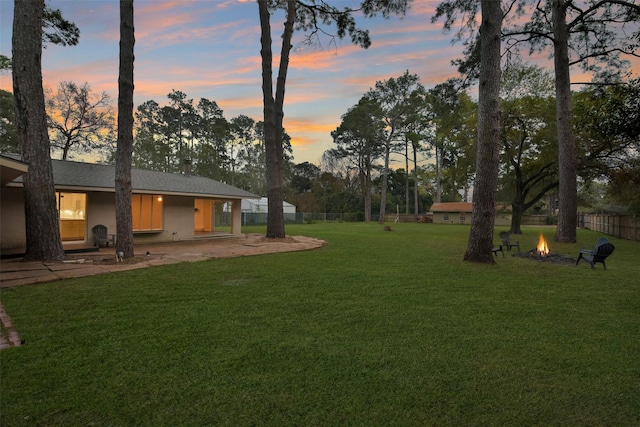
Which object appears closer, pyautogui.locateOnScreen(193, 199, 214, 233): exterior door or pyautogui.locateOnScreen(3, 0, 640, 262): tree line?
pyautogui.locateOnScreen(3, 0, 640, 262): tree line

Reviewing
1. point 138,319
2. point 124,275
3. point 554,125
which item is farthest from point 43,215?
point 554,125

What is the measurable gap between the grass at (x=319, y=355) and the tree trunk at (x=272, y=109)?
8.69 metres

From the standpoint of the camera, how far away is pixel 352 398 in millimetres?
2205

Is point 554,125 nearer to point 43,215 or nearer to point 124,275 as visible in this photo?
point 124,275

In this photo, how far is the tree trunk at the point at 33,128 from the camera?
7.52m

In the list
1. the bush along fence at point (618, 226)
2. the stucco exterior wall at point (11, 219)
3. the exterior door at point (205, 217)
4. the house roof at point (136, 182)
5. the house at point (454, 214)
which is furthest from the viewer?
the house at point (454, 214)

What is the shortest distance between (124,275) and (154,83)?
11.9 m

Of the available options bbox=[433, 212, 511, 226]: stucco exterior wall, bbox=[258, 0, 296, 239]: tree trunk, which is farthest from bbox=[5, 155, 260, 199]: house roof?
bbox=[433, 212, 511, 226]: stucco exterior wall

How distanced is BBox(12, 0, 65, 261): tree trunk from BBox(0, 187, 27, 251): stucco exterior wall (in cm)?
198

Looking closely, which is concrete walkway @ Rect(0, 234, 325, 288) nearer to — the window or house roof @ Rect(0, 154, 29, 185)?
house roof @ Rect(0, 154, 29, 185)

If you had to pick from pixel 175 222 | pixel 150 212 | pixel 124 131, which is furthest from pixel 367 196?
pixel 124 131

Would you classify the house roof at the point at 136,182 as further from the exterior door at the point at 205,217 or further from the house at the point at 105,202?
the exterior door at the point at 205,217

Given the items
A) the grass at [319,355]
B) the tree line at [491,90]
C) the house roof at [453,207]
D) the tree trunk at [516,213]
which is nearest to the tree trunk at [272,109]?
the tree line at [491,90]

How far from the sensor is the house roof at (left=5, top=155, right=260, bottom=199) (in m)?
9.89
